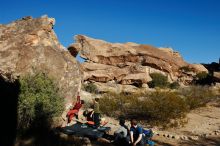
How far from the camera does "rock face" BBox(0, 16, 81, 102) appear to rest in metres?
11.2

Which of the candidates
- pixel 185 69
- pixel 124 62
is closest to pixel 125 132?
pixel 124 62

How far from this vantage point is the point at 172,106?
53.2 feet

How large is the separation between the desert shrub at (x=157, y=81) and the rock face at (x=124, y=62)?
3.28 feet

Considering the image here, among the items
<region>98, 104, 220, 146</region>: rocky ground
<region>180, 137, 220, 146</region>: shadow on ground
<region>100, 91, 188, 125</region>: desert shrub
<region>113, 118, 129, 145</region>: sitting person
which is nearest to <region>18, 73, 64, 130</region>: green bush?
<region>113, 118, 129, 145</region>: sitting person

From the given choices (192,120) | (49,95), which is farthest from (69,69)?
(192,120)

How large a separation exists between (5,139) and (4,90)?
5.42 feet

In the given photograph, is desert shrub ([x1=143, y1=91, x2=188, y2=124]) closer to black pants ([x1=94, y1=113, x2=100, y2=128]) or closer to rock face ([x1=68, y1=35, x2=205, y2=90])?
black pants ([x1=94, y1=113, x2=100, y2=128])

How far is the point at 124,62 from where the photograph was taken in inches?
1916

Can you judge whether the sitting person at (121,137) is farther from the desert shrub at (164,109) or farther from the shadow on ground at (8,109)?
the desert shrub at (164,109)

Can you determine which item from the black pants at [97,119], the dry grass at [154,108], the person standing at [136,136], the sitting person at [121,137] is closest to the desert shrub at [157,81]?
the dry grass at [154,108]

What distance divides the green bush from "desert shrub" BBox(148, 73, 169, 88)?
1288 inches

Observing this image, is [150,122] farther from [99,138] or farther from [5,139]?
[5,139]

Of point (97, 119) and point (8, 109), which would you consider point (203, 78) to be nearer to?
point (97, 119)

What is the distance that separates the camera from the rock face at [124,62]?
41.9 meters
